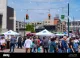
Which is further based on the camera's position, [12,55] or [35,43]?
[35,43]

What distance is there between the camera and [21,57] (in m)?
6.98

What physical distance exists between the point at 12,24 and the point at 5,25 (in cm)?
334

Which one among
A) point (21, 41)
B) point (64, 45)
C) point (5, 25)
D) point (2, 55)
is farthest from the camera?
point (5, 25)

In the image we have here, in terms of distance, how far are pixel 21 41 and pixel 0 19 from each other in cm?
5109

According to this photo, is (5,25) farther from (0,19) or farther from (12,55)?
(12,55)

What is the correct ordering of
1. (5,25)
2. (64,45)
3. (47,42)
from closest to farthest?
(64,45)
(47,42)
(5,25)

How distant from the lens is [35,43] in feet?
42.1

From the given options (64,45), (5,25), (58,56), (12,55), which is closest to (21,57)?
(12,55)

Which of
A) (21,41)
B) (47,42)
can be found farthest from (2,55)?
(21,41)

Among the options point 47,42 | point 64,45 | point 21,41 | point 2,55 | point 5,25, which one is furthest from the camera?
point 5,25

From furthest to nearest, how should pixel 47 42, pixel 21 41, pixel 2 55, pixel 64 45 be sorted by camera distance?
1. pixel 21 41
2. pixel 47 42
3. pixel 64 45
4. pixel 2 55

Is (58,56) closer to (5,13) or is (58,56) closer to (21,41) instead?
(21,41)

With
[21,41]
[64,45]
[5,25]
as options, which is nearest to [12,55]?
[64,45]

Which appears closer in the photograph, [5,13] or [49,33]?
[49,33]
